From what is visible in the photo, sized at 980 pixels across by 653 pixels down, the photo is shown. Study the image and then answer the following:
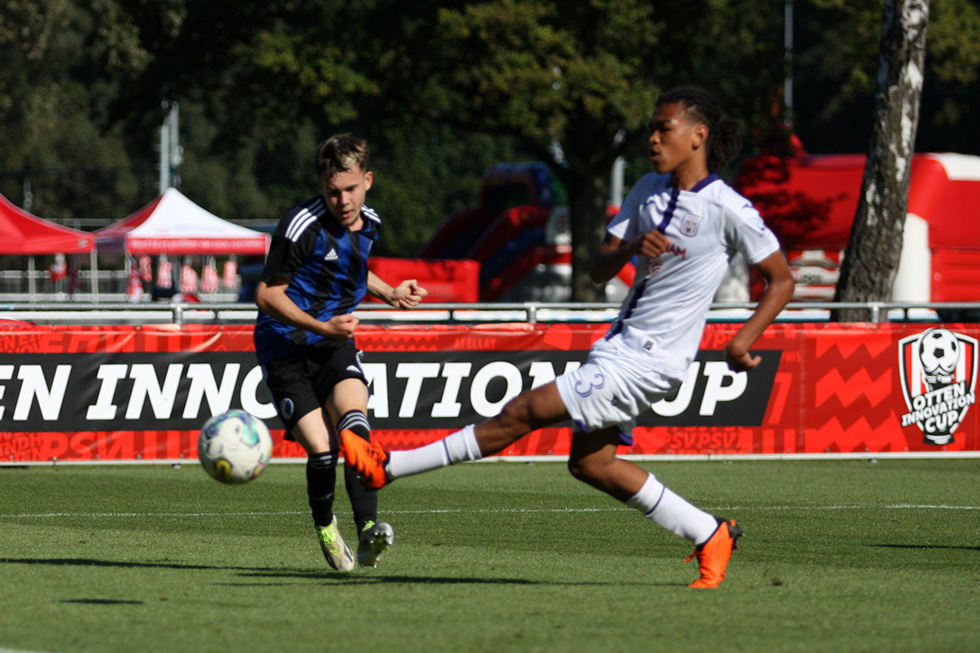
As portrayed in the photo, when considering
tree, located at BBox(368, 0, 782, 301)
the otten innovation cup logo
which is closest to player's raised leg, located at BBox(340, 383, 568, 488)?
the otten innovation cup logo

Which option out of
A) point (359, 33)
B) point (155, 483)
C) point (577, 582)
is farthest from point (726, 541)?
point (359, 33)

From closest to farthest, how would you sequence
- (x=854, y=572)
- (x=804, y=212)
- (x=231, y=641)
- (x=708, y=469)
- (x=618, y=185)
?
(x=231, y=641), (x=854, y=572), (x=708, y=469), (x=804, y=212), (x=618, y=185)

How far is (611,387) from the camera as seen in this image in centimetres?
571

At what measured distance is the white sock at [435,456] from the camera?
18.9 ft

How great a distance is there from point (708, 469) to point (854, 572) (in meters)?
6.29

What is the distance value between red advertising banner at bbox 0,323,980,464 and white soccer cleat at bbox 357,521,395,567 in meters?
6.61

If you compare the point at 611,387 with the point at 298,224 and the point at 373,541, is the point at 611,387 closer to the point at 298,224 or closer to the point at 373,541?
the point at 373,541

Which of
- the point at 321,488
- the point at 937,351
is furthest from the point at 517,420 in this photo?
the point at 937,351

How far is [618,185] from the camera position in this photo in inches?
1578

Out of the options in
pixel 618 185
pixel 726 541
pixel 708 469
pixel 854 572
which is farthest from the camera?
pixel 618 185

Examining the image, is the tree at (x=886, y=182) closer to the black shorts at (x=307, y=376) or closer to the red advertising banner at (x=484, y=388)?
the red advertising banner at (x=484, y=388)

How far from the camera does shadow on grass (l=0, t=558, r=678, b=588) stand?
6.50m

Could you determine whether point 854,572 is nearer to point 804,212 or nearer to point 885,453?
point 885,453

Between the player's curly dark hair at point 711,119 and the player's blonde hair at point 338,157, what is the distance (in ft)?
4.81
